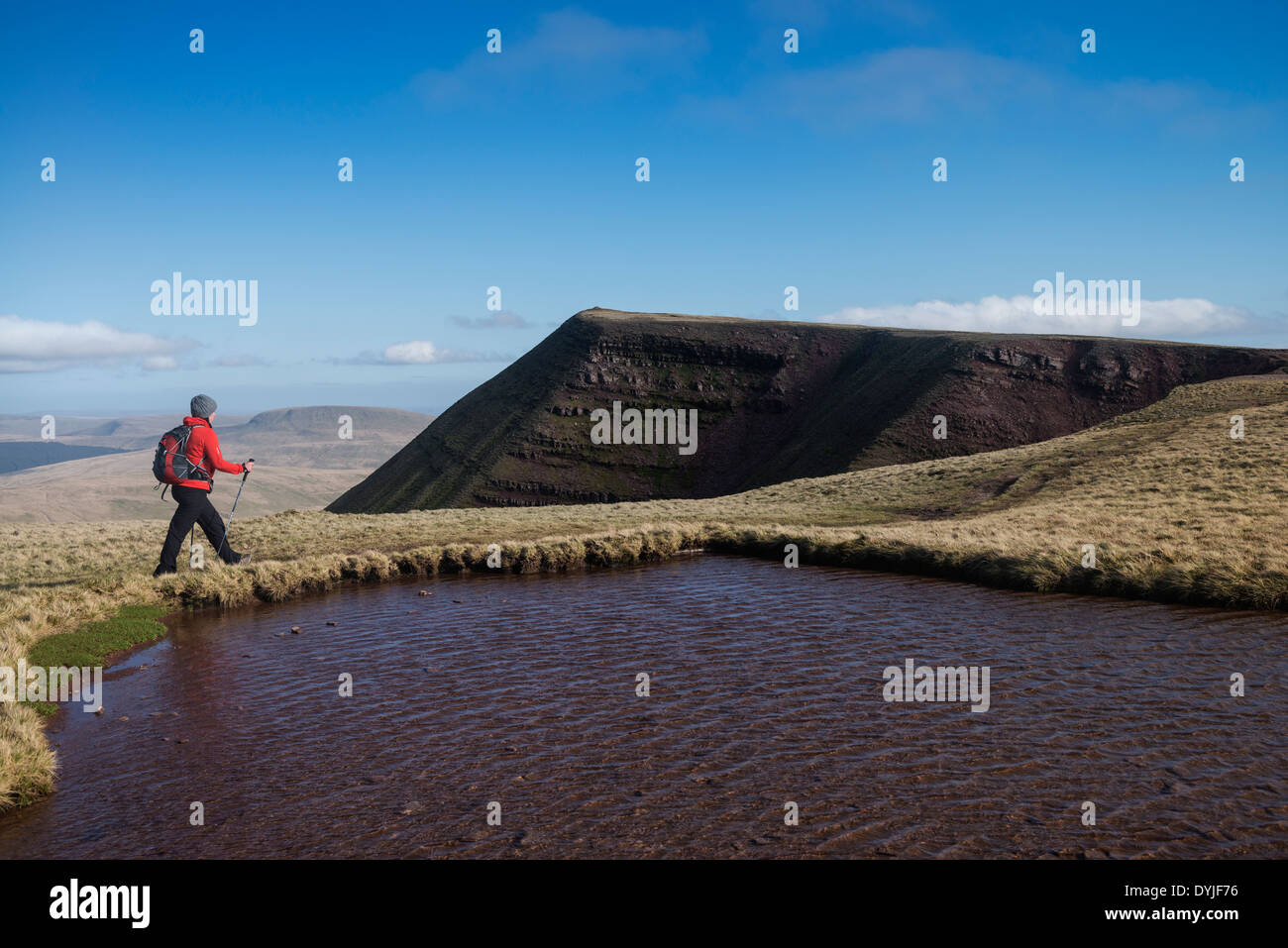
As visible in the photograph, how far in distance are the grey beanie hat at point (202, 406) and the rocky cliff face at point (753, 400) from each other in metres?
66.0

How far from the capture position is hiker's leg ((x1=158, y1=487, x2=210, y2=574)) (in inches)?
800

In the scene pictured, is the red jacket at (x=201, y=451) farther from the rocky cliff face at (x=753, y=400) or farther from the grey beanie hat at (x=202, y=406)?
the rocky cliff face at (x=753, y=400)

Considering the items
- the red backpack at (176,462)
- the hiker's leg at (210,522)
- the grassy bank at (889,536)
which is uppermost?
the red backpack at (176,462)

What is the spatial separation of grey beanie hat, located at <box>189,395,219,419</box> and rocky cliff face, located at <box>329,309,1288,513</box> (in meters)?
66.0

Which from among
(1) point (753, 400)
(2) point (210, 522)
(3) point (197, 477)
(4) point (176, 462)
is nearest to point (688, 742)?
(3) point (197, 477)

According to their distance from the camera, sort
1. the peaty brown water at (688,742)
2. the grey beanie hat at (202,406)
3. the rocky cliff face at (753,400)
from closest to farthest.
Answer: the peaty brown water at (688,742) < the grey beanie hat at (202,406) < the rocky cliff face at (753,400)

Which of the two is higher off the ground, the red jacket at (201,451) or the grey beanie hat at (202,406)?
the grey beanie hat at (202,406)

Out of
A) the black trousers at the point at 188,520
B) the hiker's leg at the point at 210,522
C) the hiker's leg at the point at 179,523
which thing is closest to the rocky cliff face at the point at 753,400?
the hiker's leg at the point at 210,522

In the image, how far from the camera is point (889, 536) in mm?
28688

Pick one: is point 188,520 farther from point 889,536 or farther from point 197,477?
point 889,536

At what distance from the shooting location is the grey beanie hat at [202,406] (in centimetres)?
1952

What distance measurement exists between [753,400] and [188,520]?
92.4 metres
